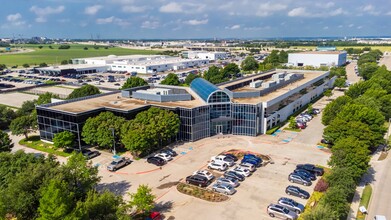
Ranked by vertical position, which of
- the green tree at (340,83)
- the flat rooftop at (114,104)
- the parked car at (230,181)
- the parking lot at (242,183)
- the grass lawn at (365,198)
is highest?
the flat rooftop at (114,104)

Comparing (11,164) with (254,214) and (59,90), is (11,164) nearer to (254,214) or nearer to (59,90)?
(254,214)

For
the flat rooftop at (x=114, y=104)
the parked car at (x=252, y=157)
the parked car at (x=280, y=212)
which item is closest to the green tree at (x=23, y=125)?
the flat rooftop at (x=114, y=104)

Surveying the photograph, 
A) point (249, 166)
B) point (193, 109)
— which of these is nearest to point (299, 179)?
point (249, 166)

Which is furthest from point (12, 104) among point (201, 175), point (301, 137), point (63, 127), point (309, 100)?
point (309, 100)

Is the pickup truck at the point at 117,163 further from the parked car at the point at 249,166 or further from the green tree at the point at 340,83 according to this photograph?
the green tree at the point at 340,83

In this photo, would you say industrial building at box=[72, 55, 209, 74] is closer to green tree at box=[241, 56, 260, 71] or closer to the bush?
green tree at box=[241, 56, 260, 71]

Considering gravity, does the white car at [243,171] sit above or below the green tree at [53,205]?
below
